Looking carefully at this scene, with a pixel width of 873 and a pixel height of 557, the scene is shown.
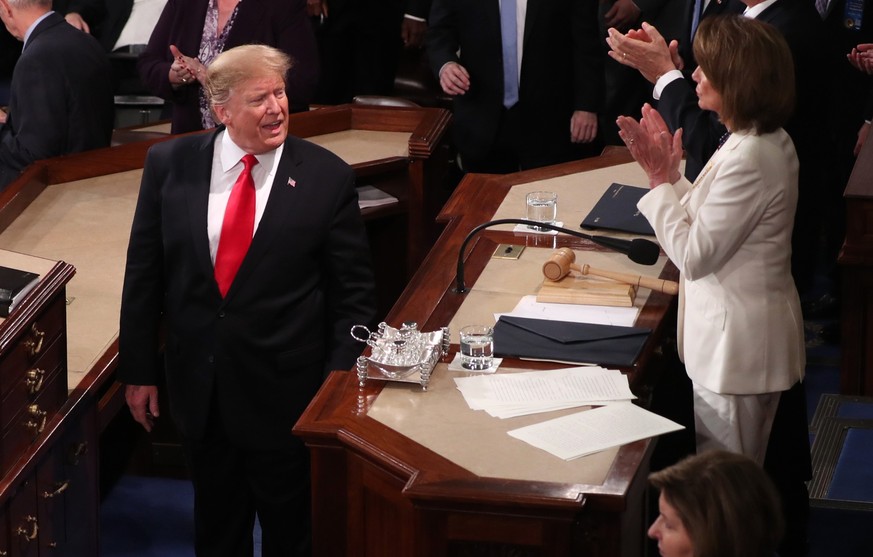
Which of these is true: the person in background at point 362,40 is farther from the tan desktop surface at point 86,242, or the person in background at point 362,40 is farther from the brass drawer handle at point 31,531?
the brass drawer handle at point 31,531

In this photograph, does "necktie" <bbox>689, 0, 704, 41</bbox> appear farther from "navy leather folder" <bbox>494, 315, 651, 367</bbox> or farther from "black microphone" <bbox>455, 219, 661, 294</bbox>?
"navy leather folder" <bbox>494, 315, 651, 367</bbox>

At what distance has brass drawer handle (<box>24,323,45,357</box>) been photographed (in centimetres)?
330

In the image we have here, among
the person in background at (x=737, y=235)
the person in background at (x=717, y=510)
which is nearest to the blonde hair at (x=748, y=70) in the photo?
the person in background at (x=737, y=235)

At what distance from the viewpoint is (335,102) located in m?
7.50

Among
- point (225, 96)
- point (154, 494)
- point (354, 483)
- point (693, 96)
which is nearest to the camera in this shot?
point (354, 483)

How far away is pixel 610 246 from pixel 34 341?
1.68 m

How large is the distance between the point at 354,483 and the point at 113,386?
126cm

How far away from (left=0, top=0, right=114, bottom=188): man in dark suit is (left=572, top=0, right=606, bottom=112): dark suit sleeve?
198 centimetres

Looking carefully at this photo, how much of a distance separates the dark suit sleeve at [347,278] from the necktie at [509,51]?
7.42 ft

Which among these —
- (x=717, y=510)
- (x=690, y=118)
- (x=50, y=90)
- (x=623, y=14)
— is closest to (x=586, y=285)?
(x=690, y=118)

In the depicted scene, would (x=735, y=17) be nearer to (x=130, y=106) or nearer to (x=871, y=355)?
(x=871, y=355)

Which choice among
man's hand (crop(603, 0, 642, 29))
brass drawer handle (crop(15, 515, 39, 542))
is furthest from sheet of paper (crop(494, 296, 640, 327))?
man's hand (crop(603, 0, 642, 29))

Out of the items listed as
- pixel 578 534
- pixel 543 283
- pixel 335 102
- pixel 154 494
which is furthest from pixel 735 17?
pixel 335 102

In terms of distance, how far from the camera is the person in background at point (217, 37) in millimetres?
5293
